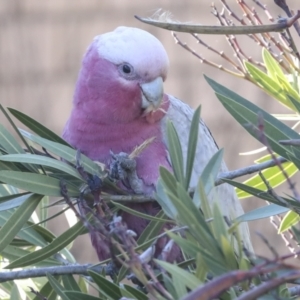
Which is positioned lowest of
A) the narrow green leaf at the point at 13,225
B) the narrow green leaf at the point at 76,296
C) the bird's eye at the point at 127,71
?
the narrow green leaf at the point at 76,296

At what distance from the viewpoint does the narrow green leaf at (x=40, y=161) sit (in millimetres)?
930

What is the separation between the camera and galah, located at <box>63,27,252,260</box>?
145 centimetres

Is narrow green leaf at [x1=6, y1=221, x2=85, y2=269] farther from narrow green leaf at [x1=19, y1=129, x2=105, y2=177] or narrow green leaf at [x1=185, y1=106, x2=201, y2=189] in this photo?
narrow green leaf at [x1=185, y1=106, x2=201, y2=189]

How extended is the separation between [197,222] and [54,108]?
280 cm

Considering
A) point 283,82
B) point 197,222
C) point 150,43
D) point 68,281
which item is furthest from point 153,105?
point 197,222

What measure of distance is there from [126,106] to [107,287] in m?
0.73

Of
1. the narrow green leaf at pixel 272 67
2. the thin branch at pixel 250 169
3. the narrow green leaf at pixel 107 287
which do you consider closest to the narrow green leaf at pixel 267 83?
the narrow green leaf at pixel 272 67

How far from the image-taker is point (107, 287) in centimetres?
82

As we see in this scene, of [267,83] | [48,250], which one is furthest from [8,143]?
[267,83]

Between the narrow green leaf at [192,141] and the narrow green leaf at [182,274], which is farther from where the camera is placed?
the narrow green leaf at [192,141]

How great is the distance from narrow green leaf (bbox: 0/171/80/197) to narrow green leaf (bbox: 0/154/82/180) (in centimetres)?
2

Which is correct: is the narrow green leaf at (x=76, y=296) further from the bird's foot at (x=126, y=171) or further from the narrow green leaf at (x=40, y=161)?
the bird's foot at (x=126, y=171)

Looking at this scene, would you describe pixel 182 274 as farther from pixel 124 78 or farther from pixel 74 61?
pixel 74 61

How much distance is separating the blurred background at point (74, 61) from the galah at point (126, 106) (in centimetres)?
177
